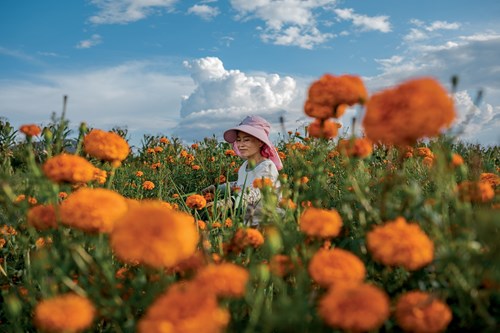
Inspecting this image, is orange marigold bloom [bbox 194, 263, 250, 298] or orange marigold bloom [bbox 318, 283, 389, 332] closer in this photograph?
orange marigold bloom [bbox 318, 283, 389, 332]

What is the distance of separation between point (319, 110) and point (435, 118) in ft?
1.86

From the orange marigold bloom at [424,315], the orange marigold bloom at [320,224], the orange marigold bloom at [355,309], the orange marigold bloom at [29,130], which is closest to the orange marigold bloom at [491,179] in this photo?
the orange marigold bloom at [320,224]

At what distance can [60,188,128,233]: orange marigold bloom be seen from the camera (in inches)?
53.0

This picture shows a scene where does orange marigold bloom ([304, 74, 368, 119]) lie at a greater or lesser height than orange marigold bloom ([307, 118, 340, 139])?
greater

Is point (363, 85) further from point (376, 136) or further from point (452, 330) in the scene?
point (452, 330)

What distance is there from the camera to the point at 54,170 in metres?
1.54

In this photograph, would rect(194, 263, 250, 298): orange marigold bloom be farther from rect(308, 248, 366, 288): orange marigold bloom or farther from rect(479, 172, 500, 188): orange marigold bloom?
rect(479, 172, 500, 188): orange marigold bloom

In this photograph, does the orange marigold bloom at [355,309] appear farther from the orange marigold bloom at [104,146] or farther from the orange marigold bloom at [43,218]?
the orange marigold bloom at [104,146]

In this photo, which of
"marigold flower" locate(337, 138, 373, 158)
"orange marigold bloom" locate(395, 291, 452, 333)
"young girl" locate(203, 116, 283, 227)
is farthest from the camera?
"young girl" locate(203, 116, 283, 227)

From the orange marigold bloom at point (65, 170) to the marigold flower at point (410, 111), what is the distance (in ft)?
3.19

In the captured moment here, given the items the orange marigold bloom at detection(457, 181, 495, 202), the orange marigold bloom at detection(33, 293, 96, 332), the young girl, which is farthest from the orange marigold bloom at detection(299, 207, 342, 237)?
the young girl

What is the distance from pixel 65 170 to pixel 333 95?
965mm

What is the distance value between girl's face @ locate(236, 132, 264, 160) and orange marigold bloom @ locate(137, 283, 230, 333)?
12.2 ft

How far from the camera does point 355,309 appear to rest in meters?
0.99
